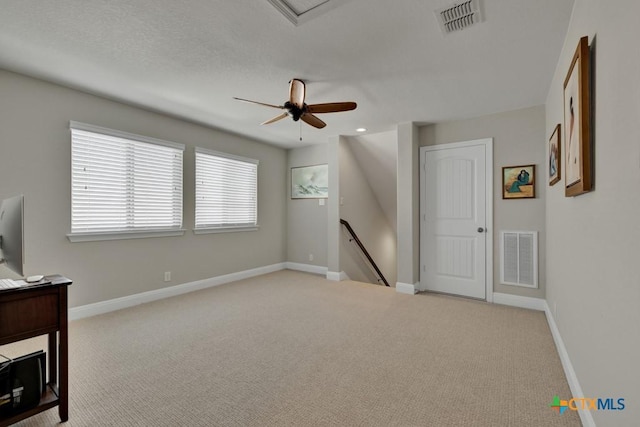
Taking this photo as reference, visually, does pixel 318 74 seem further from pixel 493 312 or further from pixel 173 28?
pixel 493 312

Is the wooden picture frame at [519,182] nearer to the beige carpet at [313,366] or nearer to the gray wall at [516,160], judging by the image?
the gray wall at [516,160]

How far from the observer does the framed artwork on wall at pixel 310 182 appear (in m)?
5.59

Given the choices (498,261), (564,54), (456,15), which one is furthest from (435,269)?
(456,15)

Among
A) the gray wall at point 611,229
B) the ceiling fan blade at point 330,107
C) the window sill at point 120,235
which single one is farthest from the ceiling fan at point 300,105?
the window sill at point 120,235

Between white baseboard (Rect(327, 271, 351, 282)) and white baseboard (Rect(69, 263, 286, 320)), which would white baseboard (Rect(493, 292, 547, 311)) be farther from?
white baseboard (Rect(69, 263, 286, 320))

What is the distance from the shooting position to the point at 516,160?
12.4 feet

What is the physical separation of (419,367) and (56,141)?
4176mm

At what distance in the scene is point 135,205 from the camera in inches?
148

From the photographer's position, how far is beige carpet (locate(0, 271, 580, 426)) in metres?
1.75

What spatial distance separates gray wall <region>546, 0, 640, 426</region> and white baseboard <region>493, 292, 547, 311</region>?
6.26 feet

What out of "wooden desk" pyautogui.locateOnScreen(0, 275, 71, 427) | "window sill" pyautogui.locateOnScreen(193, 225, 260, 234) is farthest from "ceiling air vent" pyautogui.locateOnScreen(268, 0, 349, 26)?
"window sill" pyautogui.locateOnScreen(193, 225, 260, 234)

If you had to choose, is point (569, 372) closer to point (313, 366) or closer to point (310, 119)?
point (313, 366)

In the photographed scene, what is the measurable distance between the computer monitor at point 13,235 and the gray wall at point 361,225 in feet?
13.7

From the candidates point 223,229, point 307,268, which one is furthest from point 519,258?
point 223,229
